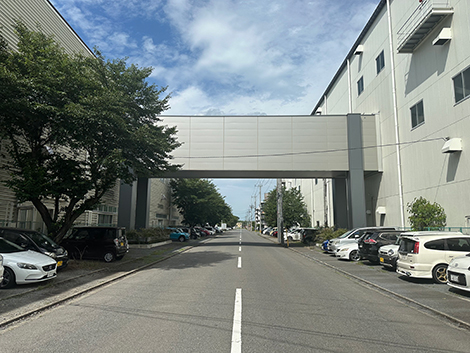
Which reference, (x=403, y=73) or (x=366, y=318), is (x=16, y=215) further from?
(x=403, y=73)

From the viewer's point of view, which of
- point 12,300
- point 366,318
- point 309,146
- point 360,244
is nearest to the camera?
point 366,318

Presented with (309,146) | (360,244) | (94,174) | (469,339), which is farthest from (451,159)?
(94,174)

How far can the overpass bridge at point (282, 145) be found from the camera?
26.4 metres

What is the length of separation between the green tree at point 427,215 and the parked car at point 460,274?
9664mm

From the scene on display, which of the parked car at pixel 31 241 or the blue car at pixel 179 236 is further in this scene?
the blue car at pixel 179 236

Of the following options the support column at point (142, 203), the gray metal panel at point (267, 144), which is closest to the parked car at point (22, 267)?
the gray metal panel at point (267, 144)

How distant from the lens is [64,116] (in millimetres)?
12750

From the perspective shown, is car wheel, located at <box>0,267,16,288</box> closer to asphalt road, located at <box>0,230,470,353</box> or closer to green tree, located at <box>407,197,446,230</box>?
asphalt road, located at <box>0,230,470,353</box>

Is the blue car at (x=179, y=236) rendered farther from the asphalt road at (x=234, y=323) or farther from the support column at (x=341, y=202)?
the asphalt road at (x=234, y=323)

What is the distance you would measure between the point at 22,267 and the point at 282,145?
20417 mm

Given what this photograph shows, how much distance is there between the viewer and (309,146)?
1054 inches

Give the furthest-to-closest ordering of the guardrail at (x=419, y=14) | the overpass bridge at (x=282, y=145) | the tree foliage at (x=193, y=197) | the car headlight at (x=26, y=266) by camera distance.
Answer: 1. the tree foliage at (x=193, y=197)
2. the overpass bridge at (x=282, y=145)
3. the guardrail at (x=419, y=14)
4. the car headlight at (x=26, y=266)

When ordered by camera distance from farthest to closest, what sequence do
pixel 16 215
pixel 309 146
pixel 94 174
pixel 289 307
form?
pixel 309 146, pixel 16 215, pixel 94 174, pixel 289 307

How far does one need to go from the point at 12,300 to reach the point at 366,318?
768cm
